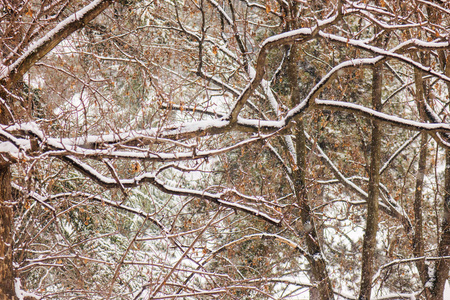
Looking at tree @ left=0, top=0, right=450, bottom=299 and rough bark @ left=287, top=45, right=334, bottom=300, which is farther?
rough bark @ left=287, top=45, right=334, bottom=300

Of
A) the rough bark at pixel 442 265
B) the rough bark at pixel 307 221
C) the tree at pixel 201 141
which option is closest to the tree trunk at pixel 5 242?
the tree at pixel 201 141

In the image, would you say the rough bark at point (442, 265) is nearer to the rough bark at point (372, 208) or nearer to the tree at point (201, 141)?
the tree at point (201, 141)

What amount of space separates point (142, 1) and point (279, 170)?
17.2 ft

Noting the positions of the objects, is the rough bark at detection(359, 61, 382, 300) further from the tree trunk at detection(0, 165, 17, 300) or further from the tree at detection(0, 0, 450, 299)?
the tree trunk at detection(0, 165, 17, 300)

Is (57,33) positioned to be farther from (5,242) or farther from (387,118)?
(387,118)

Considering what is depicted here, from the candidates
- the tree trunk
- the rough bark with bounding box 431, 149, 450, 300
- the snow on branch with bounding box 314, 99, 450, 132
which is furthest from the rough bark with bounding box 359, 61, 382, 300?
the tree trunk

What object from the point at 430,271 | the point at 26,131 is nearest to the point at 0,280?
the point at 26,131

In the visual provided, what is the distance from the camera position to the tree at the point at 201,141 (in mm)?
4262

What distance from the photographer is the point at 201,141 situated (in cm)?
607

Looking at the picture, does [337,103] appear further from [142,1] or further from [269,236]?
[142,1]

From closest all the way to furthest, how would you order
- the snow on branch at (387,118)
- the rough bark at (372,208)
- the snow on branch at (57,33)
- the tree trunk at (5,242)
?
the snow on branch at (57,33)
the tree trunk at (5,242)
the snow on branch at (387,118)
the rough bark at (372,208)

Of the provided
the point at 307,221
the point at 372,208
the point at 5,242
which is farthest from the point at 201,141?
the point at 372,208

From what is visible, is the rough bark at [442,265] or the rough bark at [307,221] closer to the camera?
the rough bark at [307,221]

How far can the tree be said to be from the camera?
4262mm
